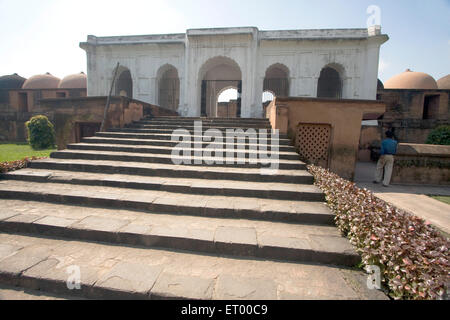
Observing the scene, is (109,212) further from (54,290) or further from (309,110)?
(309,110)

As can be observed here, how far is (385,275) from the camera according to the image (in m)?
1.96

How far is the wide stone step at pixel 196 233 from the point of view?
2.38m

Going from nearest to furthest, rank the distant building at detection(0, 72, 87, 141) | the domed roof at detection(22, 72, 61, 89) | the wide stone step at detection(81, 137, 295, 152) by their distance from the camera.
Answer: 1. the wide stone step at detection(81, 137, 295, 152)
2. the distant building at detection(0, 72, 87, 141)
3. the domed roof at detection(22, 72, 61, 89)

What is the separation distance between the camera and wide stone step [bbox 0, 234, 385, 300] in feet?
6.13

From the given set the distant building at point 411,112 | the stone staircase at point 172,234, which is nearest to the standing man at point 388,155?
the stone staircase at point 172,234

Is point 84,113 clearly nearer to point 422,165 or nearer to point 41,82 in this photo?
point 422,165

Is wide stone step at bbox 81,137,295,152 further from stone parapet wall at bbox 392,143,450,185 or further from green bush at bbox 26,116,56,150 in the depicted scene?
green bush at bbox 26,116,56,150

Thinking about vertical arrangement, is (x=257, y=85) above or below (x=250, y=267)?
above

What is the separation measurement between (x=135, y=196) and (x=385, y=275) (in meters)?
3.38

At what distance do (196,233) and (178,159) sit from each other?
2.71 m

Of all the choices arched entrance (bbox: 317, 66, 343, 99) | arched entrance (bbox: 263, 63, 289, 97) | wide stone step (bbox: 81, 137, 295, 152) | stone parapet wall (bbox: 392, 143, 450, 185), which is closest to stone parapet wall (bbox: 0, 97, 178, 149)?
wide stone step (bbox: 81, 137, 295, 152)

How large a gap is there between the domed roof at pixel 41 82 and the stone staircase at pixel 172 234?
2222 cm

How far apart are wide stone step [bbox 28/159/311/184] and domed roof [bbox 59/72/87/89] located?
19.0 m

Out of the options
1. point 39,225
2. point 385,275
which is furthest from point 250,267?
point 39,225
